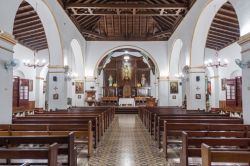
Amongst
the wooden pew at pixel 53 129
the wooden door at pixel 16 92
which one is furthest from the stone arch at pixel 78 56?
the wooden pew at pixel 53 129

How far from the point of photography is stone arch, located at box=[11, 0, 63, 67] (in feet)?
31.5

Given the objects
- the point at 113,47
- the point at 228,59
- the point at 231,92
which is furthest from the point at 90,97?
the point at 228,59

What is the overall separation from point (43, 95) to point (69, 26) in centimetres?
818

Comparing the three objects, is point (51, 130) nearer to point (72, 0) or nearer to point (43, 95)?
point (72, 0)

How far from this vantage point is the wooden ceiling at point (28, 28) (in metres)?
11.4

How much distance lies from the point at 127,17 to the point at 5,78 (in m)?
11.0

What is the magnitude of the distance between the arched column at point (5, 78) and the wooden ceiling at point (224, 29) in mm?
8254

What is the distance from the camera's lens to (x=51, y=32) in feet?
35.2

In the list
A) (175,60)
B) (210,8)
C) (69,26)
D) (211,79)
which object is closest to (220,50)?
(211,79)

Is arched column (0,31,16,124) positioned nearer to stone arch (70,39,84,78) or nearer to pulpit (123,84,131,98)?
stone arch (70,39,84,78)

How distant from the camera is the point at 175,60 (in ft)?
57.3

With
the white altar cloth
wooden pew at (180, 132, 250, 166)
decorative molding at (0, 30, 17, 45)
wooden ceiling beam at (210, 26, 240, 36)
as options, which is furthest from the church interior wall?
wooden pew at (180, 132, 250, 166)

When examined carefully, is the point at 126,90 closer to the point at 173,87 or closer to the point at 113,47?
the point at 113,47

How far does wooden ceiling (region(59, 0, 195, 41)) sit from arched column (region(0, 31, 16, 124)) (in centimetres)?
619
